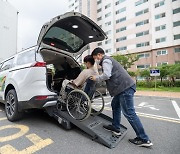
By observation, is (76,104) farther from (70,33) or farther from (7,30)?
(7,30)

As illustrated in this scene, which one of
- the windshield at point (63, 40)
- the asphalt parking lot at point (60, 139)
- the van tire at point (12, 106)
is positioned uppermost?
the windshield at point (63, 40)

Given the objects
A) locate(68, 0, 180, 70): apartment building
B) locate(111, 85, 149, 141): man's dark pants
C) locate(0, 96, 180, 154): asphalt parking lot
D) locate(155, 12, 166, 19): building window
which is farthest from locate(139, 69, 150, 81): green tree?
locate(111, 85, 149, 141): man's dark pants

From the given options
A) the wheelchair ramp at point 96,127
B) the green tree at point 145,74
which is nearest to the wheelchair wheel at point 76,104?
the wheelchair ramp at point 96,127

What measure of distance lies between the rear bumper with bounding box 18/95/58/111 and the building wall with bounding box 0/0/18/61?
55.4 ft

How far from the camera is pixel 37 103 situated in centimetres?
323

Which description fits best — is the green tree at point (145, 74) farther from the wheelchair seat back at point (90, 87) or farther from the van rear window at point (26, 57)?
the van rear window at point (26, 57)

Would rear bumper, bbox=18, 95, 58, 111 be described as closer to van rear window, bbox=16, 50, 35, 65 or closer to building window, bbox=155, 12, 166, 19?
van rear window, bbox=16, 50, 35, 65

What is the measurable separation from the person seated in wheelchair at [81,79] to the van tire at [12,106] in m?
1.05

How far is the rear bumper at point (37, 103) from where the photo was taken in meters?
3.24

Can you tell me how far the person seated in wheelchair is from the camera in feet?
11.7

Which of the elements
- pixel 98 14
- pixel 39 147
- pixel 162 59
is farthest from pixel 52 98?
pixel 98 14

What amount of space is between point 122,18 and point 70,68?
34.6 m

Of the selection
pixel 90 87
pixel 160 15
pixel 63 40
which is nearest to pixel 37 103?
pixel 90 87

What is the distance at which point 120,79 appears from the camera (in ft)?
9.49
